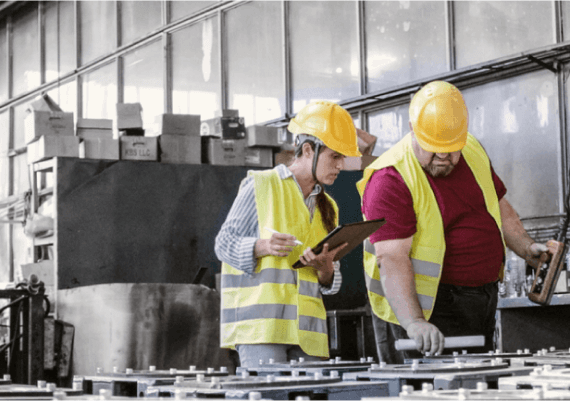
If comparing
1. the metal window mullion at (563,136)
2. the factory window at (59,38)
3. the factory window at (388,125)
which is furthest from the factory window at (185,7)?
the metal window mullion at (563,136)

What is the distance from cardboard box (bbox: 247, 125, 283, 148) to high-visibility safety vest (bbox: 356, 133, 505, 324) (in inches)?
188

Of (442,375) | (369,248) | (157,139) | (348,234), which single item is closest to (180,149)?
(157,139)

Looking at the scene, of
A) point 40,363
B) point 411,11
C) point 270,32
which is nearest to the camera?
point 40,363

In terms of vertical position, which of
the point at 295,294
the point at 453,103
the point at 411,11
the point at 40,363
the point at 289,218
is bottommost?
the point at 40,363

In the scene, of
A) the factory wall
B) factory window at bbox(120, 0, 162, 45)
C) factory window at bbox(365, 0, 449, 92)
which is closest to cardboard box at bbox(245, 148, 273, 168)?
the factory wall

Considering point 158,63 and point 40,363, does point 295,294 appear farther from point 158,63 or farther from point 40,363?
point 158,63

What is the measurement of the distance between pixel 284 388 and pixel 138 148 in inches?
251

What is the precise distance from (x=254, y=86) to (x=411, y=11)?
2.98 meters

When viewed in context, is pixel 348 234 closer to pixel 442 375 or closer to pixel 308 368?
pixel 308 368

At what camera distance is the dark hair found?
3.88 metres

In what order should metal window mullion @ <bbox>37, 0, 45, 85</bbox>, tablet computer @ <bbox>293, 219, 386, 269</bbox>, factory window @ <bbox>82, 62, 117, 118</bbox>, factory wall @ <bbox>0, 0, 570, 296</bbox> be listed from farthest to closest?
metal window mullion @ <bbox>37, 0, 45, 85</bbox> → factory window @ <bbox>82, 62, 117, 118</bbox> → factory wall @ <bbox>0, 0, 570, 296</bbox> → tablet computer @ <bbox>293, 219, 386, 269</bbox>

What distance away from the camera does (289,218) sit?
3744 mm

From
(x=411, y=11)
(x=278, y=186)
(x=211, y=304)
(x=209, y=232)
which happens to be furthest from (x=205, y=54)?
(x=278, y=186)

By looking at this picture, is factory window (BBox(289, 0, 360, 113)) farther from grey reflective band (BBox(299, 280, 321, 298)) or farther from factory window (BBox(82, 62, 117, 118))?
grey reflective band (BBox(299, 280, 321, 298))
